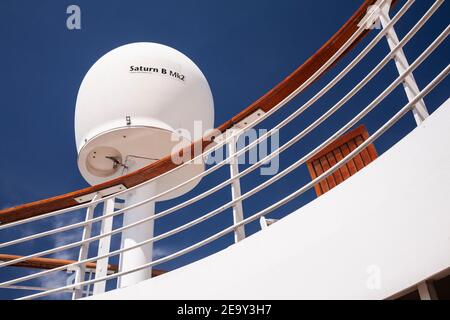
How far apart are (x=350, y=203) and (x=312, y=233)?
0.17 metres

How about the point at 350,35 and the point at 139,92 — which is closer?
the point at 350,35

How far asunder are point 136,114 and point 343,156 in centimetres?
188

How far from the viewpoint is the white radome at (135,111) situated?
343cm

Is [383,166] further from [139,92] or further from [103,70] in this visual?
[103,70]

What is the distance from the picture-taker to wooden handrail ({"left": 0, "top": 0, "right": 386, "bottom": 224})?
1.57 metres

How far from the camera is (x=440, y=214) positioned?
96 centimetres

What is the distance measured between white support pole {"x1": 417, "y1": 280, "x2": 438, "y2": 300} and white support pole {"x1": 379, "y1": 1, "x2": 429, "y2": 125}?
46cm

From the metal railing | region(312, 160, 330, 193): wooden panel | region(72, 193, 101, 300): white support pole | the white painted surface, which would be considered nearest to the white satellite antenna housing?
region(72, 193, 101, 300): white support pole

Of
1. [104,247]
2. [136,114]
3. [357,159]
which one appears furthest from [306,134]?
[136,114]

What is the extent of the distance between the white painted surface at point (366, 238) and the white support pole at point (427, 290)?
0.02 metres

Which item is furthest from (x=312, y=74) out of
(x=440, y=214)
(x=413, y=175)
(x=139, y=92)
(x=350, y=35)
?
(x=139, y=92)

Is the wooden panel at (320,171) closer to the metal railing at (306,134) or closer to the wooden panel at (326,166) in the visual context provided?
the wooden panel at (326,166)

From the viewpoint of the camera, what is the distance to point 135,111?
135 inches

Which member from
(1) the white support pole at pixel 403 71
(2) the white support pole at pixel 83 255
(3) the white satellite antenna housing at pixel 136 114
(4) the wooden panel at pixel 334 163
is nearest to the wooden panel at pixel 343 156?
(4) the wooden panel at pixel 334 163
